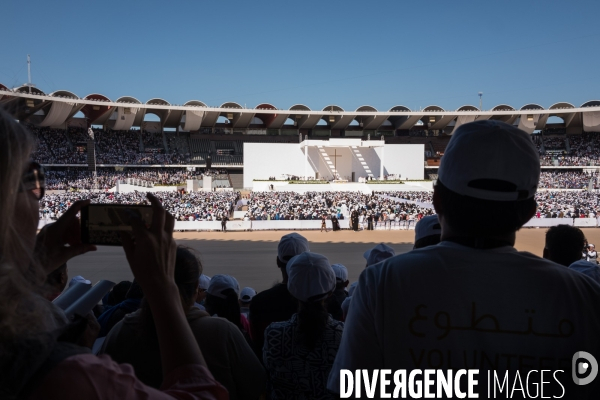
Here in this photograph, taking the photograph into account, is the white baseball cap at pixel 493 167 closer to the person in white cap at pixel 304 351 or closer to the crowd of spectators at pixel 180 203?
the person in white cap at pixel 304 351

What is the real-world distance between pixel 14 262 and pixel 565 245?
3456mm

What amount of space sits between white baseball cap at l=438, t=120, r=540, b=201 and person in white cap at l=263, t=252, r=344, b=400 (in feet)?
4.03

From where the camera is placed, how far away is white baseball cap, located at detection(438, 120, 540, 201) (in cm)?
117

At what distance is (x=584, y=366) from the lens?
113cm

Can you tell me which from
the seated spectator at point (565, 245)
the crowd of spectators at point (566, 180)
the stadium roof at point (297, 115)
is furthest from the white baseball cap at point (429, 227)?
the stadium roof at point (297, 115)

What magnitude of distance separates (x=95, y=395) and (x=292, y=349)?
1.48 metres

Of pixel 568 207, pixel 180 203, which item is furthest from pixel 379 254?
pixel 568 207

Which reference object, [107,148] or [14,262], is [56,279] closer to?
[14,262]

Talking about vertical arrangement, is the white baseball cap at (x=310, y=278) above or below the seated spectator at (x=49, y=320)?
below

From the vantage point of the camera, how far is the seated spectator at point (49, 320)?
750 mm

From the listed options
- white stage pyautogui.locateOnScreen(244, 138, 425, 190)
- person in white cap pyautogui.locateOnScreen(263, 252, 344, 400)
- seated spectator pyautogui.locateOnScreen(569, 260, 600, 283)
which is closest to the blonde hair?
person in white cap pyautogui.locateOnScreen(263, 252, 344, 400)

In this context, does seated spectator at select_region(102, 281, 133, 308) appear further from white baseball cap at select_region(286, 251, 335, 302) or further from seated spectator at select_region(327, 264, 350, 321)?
white baseball cap at select_region(286, 251, 335, 302)

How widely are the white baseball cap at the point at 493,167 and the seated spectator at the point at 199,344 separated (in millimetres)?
1159

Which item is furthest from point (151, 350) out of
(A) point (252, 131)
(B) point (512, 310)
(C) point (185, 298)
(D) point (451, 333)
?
(A) point (252, 131)
